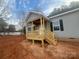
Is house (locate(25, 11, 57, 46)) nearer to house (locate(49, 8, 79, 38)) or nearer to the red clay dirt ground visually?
house (locate(49, 8, 79, 38))

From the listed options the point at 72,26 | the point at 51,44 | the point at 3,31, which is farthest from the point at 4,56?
the point at 72,26

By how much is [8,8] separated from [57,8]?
230 centimetres

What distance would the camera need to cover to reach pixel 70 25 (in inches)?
152

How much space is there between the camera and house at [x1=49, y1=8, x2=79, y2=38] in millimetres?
3588

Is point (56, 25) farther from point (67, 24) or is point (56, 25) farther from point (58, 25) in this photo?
point (67, 24)

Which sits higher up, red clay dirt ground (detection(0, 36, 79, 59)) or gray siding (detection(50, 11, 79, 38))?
gray siding (detection(50, 11, 79, 38))

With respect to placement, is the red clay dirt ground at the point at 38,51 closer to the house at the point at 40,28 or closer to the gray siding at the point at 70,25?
the gray siding at the point at 70,25

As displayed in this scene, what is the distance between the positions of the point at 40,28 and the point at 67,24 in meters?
1.73

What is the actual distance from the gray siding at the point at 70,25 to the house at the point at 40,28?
1.69ft

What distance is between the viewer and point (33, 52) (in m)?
4.05

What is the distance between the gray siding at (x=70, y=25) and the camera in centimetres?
354

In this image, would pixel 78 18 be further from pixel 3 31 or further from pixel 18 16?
pixel 3 31

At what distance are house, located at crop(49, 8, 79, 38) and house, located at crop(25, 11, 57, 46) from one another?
0.33 meters

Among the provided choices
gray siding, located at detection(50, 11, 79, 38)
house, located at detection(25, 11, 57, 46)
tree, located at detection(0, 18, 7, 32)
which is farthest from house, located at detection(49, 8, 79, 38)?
tree, located at detection(0, 18, 7, 32)
